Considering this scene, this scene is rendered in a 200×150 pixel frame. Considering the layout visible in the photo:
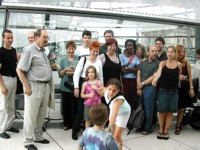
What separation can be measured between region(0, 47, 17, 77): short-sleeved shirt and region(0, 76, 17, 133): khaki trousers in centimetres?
7

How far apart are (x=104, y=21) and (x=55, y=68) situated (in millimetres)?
1402

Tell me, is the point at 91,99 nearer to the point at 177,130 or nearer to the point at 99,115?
the point at 99,115

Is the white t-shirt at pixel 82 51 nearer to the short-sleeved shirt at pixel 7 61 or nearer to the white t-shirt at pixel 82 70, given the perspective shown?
the white t-shirt at pixel 82 70

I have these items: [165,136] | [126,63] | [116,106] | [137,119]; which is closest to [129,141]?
[137,119]

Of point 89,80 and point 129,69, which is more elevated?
point 129,69

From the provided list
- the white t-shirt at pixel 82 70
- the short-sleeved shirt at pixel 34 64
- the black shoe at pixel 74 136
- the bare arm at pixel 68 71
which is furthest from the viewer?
the bare arm at pixel 68 71

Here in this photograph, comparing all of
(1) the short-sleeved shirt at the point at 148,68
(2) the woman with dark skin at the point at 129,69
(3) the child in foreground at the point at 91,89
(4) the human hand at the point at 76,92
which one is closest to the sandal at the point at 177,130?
(2) the woman with dark skin at the point at 129,69

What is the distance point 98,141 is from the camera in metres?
1.72

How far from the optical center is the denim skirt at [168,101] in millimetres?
3469

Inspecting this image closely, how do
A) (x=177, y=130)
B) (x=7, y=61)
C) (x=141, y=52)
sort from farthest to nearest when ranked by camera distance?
1. (x=141, y=52)
2. (x=177, y=130)
3. (x=7, y=61)

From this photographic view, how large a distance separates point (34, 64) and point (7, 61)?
510mm

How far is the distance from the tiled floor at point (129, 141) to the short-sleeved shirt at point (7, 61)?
89 centimetres

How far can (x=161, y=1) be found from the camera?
169 inches

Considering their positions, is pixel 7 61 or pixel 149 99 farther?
pixel 149 99
